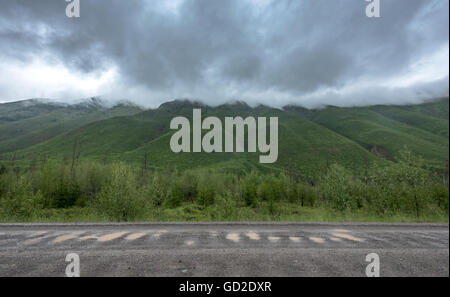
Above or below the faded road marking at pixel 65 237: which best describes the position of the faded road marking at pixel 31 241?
above

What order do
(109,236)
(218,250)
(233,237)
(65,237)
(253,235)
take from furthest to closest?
(253,235)
(233,237)
(109,236)
(65,237)
(218,250)

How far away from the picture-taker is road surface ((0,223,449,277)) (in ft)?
18.8

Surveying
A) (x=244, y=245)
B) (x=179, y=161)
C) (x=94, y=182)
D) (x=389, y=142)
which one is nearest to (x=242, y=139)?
(x=179, y=161)

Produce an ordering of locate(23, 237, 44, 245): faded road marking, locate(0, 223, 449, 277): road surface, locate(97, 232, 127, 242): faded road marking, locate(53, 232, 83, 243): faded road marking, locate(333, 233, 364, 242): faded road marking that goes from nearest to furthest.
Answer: locate(0, 223, 449, 277): road surface, locate(23, 237, 44, 245): faded road marking, locate(53, 232, 83, 243): faded road marking, locate(97, 232, 127, 242): faded road marking, locate(333, 233, 364, 242): faded road marking

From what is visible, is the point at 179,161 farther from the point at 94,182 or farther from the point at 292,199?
the point at 292,199

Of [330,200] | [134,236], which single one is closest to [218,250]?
[134,236]

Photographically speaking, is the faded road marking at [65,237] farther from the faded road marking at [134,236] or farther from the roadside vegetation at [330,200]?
the roadside vegetation at [330,200]

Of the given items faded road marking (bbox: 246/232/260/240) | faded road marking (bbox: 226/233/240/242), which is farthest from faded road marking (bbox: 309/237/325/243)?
faded road marking (bbox: 226/233/240/242)

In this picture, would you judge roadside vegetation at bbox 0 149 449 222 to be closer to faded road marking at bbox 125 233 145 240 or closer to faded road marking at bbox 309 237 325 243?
faded road marking at bbox 309 237 325 243

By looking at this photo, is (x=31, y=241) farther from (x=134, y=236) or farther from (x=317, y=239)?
(x=317, y=239)

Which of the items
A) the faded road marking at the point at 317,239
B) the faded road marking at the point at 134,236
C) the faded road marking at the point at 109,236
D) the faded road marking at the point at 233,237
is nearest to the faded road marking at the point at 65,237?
the faded road marking at the point at 109,236

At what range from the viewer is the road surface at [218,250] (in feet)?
18.8

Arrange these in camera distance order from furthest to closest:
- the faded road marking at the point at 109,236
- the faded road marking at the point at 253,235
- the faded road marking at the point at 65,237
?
1. the faded road marking at the point at 253,235
2. the faded road marking at the point at 109,236
3. the faded road marking at the point at 65,237

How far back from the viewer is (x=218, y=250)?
23.8 feet
